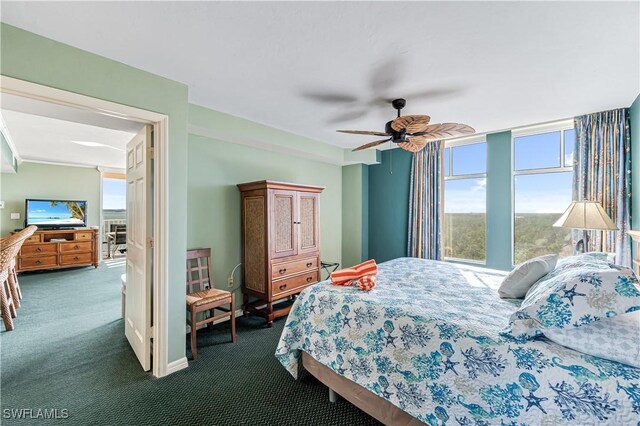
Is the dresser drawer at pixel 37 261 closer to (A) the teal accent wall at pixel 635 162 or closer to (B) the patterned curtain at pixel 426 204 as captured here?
Answer: (B) the patterned curtain at pixel 426 204

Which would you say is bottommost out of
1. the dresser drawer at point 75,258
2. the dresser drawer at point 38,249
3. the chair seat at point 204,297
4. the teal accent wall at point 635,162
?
the dresser drawer at point 75,258

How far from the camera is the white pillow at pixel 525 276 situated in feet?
6.05

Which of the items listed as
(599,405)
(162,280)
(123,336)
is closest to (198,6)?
(162,280)

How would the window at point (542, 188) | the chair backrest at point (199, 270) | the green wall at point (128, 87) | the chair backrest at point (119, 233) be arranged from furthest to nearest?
1. the chair backrest at point (119, 233)
2. the window at point (542, 188)
3. the chair backrest at point (199, 270)
4. the green wall at point (128, 87)

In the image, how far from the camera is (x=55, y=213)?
5.93 meters

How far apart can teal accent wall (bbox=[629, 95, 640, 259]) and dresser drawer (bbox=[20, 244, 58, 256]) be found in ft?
29.5

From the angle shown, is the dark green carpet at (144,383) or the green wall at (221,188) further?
the green wall at (221,188)

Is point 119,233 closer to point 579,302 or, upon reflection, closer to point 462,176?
point 462,176

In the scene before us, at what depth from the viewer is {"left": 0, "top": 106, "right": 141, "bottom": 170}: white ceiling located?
3486 mm

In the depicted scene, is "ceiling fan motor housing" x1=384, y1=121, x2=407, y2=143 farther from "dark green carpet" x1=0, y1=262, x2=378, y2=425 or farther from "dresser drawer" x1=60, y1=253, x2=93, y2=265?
"dresser drawer" x1=60, y1=253, x2=93, y2=265

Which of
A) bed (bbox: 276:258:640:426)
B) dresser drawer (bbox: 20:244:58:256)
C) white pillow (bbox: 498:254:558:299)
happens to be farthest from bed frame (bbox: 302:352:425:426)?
dresser drawer (bbox: 20:244:58:256)

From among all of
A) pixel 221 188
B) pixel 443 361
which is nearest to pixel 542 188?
pixel 443 361

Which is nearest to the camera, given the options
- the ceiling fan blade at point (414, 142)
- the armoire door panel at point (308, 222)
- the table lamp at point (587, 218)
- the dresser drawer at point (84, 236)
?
the table lamp at point (587, 218)

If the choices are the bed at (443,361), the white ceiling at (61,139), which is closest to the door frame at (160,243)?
the white ceiling at (61,139)
